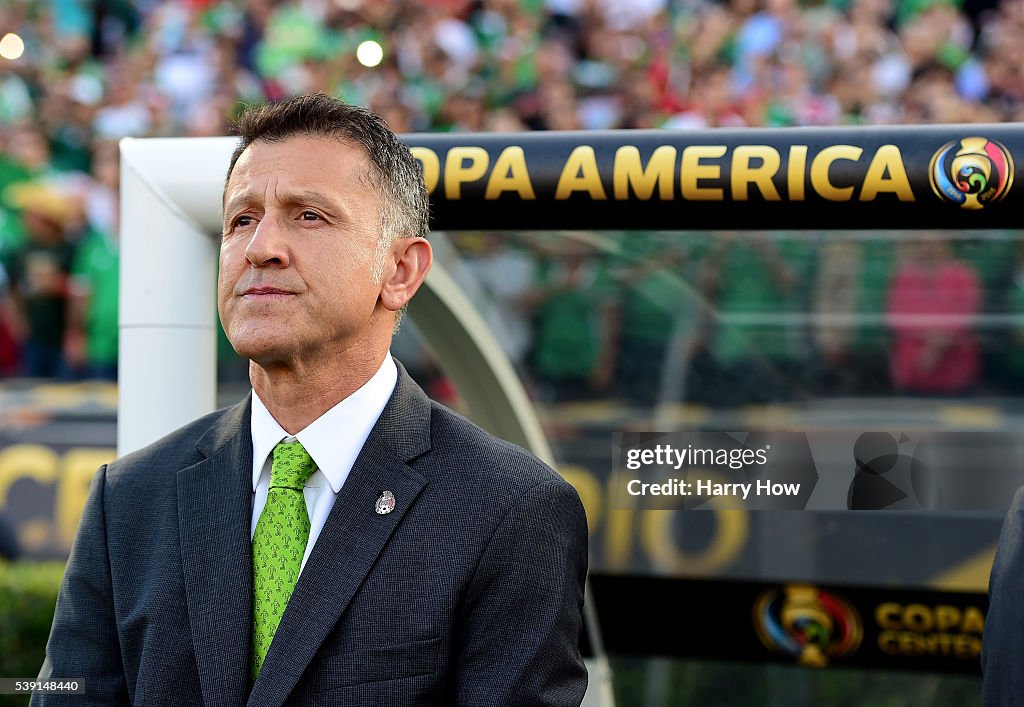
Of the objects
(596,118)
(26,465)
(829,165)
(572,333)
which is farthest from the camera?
(596,118)

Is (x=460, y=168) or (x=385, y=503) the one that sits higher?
(x=460, y=168)

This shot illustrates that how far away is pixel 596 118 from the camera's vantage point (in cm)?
593

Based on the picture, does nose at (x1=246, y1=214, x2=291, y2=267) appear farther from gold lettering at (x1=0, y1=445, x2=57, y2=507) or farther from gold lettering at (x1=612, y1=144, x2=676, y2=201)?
gold lettering at (x1=0, y1=445, x2=57, y2=507)

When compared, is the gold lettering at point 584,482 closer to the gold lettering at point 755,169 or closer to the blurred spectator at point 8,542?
the gold lettering at point 755,169

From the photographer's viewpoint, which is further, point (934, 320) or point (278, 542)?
point (934, 320)

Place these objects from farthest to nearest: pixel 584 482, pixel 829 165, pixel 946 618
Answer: pixel 584 482, pixel 946 618, pixel 829 165

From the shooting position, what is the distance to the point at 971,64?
218 inches

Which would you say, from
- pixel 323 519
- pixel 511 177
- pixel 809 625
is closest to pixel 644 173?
pixel 511 177

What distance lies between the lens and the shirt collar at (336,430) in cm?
164

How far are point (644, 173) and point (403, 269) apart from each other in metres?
0.38

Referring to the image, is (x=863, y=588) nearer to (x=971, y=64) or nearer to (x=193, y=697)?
(x=193, y=697)

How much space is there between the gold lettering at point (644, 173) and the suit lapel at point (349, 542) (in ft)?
1.48

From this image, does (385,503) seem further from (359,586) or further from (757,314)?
(757,314)

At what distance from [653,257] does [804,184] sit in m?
2.26
